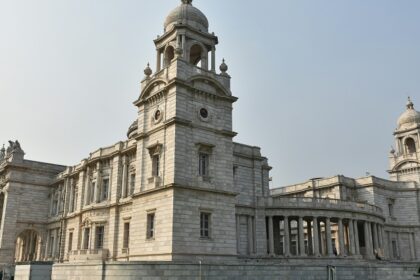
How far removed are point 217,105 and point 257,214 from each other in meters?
14.2

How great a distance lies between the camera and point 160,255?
2798 centimetres

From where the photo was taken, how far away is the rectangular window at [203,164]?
3077 cm

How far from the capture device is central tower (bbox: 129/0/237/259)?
2866 centimetres

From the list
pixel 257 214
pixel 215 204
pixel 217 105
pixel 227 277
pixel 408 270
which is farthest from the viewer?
pixel 257 214

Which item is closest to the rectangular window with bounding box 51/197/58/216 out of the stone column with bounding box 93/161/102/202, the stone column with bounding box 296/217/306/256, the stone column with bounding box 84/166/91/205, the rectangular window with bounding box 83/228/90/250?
the stone column with bounding box 84/166/91/205

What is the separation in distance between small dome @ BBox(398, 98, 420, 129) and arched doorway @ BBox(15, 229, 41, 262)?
2197 inches

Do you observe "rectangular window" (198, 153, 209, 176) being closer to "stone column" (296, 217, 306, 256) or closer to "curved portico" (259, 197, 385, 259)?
"curved portico" (259, 197, 385, 259)

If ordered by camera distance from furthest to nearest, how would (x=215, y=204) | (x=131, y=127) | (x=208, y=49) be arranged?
(x=131, y=127) < (x=208, y=49) < (x=215, y=204)

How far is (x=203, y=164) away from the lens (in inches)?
1226

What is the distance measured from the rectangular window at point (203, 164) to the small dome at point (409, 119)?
45703 millimetres

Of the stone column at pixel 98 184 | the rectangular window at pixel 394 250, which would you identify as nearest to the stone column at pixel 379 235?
the rectangular window at pixel 394 250

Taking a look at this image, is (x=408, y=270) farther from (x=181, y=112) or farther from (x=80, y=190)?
(x=80, y=190)

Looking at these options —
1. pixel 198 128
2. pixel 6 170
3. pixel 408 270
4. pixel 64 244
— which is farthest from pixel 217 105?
pixel 6 170

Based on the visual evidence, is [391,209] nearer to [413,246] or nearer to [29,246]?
[413,246]
